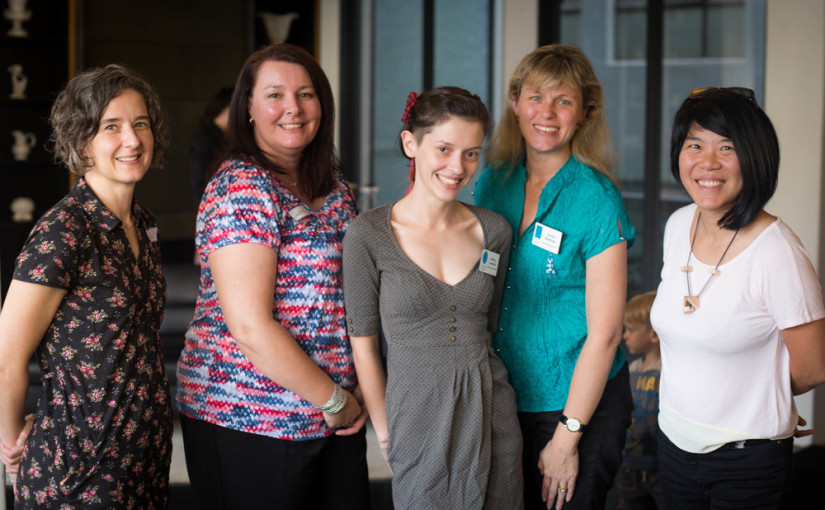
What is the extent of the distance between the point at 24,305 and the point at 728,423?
5.35 ft

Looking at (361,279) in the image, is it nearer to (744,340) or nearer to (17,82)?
(744,340)

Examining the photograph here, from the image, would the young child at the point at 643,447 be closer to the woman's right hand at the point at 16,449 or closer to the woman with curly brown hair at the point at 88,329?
the woman with curly brown hair at the point at 88,329

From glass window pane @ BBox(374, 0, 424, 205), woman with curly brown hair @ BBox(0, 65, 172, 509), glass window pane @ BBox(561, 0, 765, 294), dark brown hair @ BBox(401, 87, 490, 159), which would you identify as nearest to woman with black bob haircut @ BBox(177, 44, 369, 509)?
woman with curly brown hair @ BBox(0, 65, 172, 509)

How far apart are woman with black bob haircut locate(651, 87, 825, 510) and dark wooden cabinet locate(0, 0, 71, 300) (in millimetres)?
5285

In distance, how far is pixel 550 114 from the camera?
7.05 feet

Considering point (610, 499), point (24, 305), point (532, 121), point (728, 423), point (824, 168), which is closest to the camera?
point (24, 305)

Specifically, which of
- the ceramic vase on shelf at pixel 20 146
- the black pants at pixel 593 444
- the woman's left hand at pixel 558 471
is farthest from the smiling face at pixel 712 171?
the ceramic vase on shelf at pixel 20 146

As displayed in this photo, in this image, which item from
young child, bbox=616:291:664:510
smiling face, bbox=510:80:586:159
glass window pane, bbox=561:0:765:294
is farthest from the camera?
glass window pane, bbox=561:0:765:294

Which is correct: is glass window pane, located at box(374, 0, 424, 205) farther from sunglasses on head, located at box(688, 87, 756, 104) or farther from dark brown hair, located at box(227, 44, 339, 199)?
sunglasses on head, located at box(688, 87, 756, 104)

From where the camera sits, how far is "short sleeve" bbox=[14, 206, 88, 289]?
181cm

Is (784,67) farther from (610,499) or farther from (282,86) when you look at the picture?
(282,86)

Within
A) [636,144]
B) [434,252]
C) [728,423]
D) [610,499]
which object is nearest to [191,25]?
[636,144]

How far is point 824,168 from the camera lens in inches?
176

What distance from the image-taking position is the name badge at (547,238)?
2.11 metres
